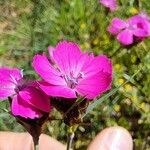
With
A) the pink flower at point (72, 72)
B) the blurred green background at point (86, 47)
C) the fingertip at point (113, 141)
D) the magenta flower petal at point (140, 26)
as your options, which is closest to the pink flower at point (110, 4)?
the blurred green background at point (86, 47)

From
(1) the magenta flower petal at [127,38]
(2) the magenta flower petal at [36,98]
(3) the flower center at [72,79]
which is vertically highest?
(1) the magenta flower petal at [127,38]

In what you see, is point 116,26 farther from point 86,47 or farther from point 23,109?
point 23,109

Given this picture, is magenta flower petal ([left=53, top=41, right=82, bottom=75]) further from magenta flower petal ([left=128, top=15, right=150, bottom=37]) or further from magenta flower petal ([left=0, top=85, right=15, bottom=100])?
magenta flower petal ([left=128, top=15, right=150, bottom=37])

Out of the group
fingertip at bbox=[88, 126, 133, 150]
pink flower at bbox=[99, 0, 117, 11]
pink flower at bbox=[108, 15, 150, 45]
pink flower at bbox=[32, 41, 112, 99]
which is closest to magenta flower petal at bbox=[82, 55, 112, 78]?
pink flower at bbox=[32, 41, 112, 99]

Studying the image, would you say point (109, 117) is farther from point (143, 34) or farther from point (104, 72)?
point (104, 72)

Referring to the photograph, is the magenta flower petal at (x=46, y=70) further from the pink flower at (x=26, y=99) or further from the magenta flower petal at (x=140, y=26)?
the magenta flower petal at (x=140, y=26)

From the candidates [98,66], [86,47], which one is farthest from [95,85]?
[86,47]

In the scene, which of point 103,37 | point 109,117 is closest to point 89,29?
point 103,37
